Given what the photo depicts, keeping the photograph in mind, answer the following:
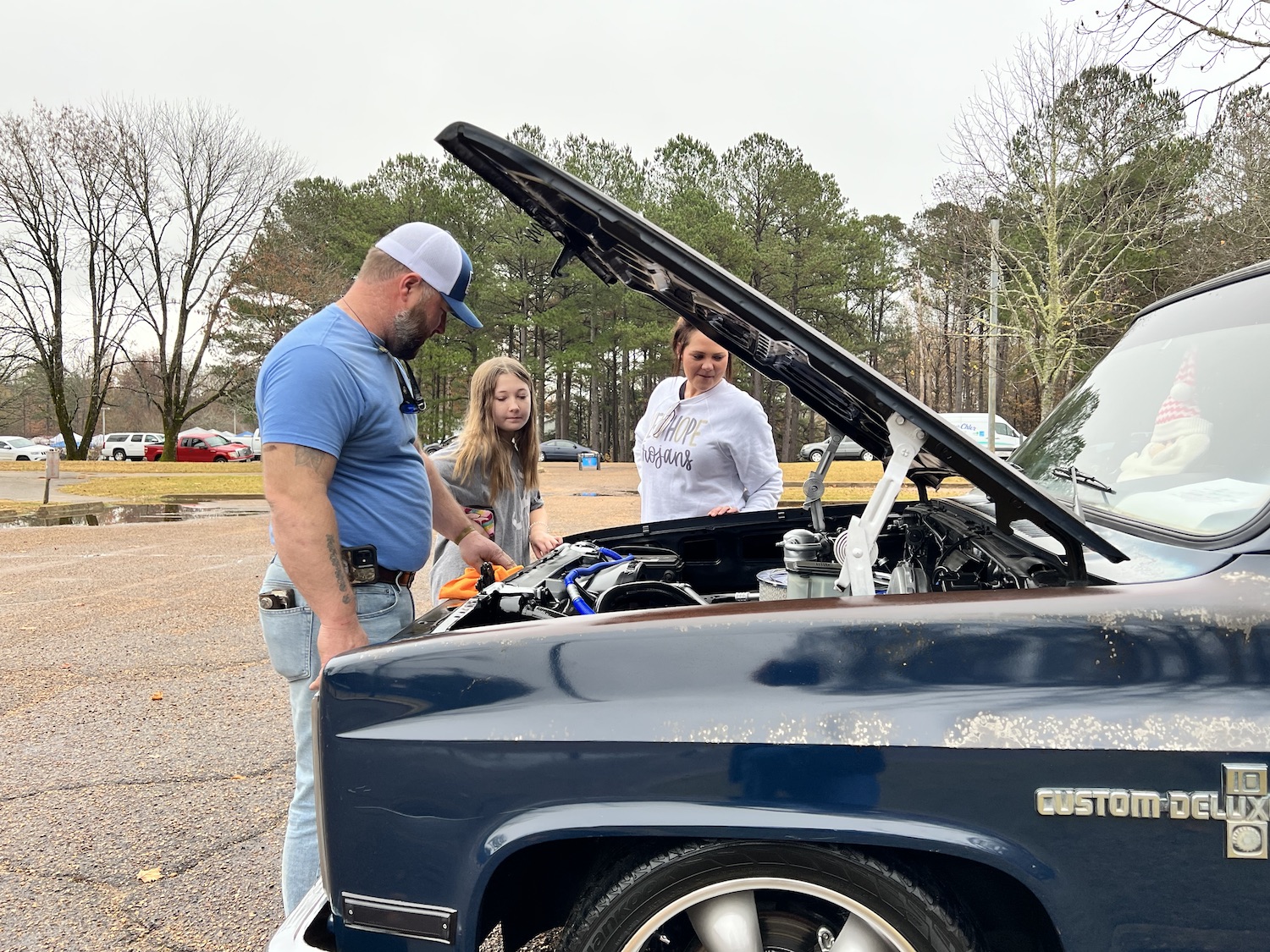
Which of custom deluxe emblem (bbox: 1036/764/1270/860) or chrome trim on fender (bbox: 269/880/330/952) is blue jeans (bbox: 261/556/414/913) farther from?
custom deluxe emblem (bbox: 1036/764/1270/860)

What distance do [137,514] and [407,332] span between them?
1619 cm

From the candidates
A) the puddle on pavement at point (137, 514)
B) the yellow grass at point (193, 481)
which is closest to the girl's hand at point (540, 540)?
the yellow grass at point (193, 481)

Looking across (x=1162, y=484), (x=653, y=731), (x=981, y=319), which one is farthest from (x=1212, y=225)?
(x=653, y=731)

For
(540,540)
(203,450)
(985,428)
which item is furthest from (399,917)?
(203,450)

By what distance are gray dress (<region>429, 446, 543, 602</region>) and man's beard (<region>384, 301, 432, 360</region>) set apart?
1.40 meters

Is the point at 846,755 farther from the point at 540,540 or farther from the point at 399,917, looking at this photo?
the point at 540,540

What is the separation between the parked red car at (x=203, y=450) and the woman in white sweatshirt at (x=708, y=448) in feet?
130

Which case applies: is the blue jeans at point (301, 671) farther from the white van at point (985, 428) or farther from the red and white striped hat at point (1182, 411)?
the white van at point (985, 428)

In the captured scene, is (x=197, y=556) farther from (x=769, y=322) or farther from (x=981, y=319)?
(x=981, y=319)

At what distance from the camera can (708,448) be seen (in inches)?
142

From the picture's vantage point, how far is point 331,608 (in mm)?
1962

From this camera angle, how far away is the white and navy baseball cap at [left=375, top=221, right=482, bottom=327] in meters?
2.10

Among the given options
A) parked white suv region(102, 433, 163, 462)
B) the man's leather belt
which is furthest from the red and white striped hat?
parked white suv region(102, 433, 163, 462)

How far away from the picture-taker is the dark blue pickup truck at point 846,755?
4.20 ft
